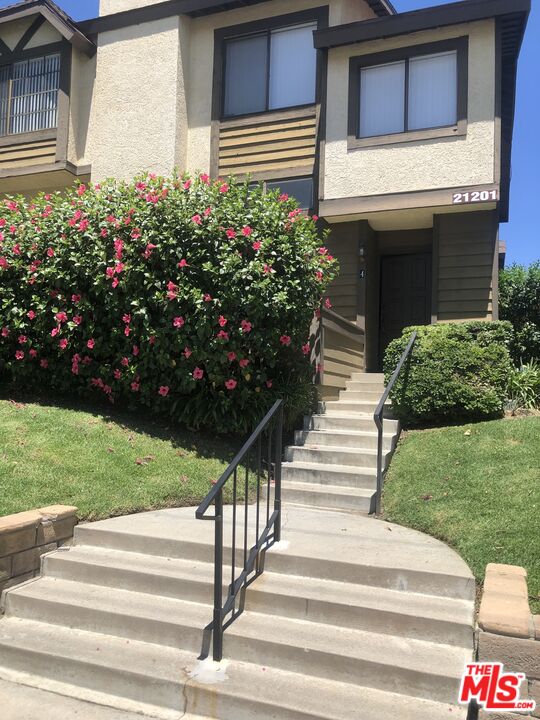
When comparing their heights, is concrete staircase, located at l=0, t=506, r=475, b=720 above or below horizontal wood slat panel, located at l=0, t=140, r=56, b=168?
below

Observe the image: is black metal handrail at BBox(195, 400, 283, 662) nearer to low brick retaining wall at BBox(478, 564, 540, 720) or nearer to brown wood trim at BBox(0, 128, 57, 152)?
low brick retaining wall at BBox(478, 564, 540, 720)

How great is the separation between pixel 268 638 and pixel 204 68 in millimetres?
10621

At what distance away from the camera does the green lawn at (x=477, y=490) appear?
14.1 feet

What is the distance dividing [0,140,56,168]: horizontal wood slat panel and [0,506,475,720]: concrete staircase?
31.0 ft

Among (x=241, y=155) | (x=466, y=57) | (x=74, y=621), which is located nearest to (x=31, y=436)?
(x=74, y=621)

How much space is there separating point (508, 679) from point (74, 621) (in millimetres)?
2762

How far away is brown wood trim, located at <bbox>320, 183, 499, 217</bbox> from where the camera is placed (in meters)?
9.01

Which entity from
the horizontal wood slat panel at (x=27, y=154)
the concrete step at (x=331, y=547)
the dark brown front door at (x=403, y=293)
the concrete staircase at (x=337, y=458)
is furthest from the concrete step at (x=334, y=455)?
the horizontal wood slat panel at (x=27, y=154)

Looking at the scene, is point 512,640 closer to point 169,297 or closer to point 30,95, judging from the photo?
point 169,297

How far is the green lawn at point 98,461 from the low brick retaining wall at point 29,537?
295 mm

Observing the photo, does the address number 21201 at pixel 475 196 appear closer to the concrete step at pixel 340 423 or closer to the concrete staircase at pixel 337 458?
the concrete staircase at pixel 337 458

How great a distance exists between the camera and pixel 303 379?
738 cm

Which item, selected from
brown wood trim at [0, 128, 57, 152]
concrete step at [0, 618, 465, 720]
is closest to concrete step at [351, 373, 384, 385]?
concrete step at [0, 618, 465, 720]

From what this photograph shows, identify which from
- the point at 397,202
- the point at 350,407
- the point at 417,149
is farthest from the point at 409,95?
the point at 350,407
